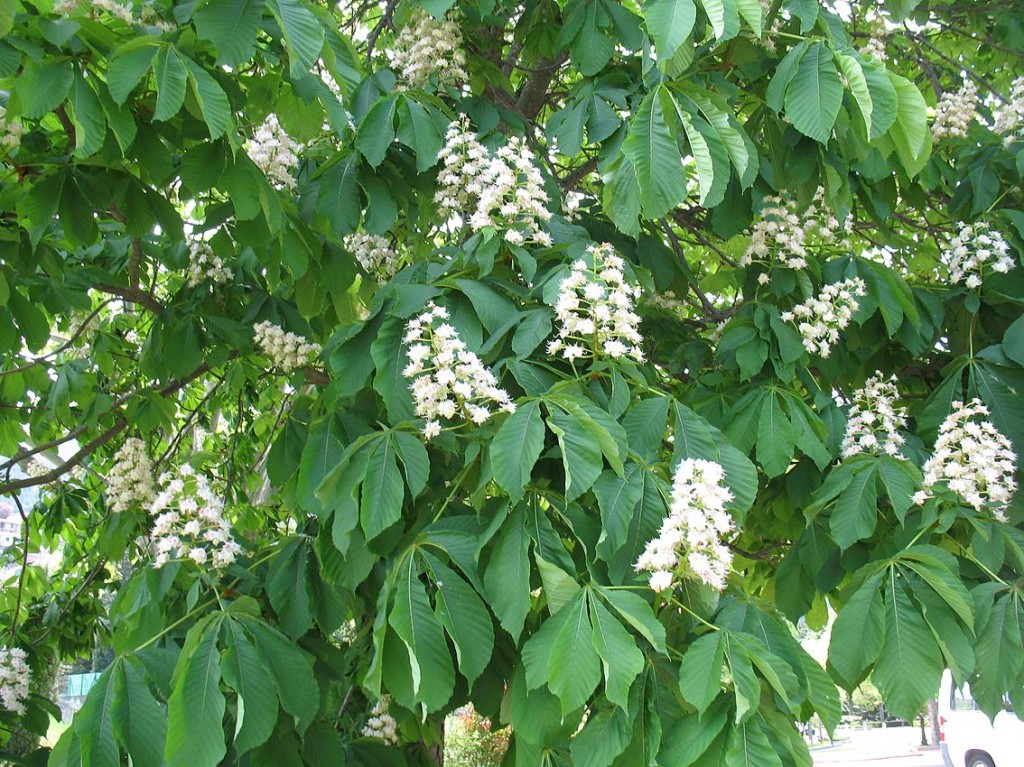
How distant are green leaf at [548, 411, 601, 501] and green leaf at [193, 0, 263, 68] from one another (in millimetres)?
964

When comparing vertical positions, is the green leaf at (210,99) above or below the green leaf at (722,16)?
below

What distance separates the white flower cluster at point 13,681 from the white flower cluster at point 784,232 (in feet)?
8.69

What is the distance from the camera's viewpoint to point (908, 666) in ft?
5.68

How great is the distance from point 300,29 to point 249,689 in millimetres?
1278

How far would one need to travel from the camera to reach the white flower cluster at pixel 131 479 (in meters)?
2.69

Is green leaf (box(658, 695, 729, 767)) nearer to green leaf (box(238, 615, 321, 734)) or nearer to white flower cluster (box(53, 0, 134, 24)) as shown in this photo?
green leaf (box(238, 615, 321, 734))

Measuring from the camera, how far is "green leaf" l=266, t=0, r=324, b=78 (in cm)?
178

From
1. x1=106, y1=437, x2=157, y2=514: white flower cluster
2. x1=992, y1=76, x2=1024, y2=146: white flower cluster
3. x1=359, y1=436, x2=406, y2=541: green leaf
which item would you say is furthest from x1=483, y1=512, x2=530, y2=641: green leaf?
x1=992, y1=76, x2=1024, y2=146: white flower cluster

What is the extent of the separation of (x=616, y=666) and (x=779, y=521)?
6.31ft

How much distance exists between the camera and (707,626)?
1497 millimetres

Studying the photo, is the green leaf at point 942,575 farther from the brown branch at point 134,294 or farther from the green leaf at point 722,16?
the brown branch at point 134,294

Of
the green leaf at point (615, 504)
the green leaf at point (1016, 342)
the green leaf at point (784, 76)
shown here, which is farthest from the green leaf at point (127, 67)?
the green leaf at point (1016, 342)

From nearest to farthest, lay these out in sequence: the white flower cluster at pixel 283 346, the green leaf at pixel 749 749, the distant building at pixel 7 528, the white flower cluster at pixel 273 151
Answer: the green leaf at pixel 749 749, the white flower cluster at pixel 273 151, the white flower cluster at pixel 283 346, the distant building at pixel 7 528

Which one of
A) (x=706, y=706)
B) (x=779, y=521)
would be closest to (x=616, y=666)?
(x=706, y=706)
